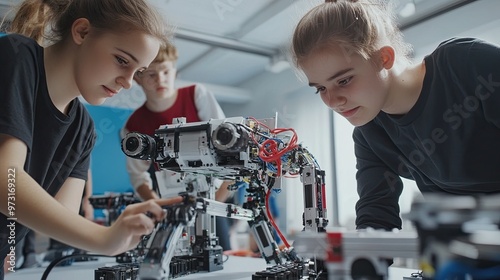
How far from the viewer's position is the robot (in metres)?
1.03

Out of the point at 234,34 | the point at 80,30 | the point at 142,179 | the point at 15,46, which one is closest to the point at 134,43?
the point at 80,30

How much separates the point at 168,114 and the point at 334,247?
1165mm

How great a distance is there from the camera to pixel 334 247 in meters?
0.65

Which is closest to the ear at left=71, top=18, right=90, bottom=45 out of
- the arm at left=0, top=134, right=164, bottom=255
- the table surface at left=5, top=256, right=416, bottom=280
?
the arm at left=0, top=134, right=164, bottom=255

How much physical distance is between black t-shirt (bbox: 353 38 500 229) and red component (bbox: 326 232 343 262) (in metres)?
0.60

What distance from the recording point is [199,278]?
1.33m

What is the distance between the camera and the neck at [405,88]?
1.14 meters

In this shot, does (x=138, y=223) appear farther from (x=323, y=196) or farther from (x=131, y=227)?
(x=323, y=196)

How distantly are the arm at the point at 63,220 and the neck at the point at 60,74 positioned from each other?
1.01ft

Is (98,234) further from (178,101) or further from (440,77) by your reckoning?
(178,101)

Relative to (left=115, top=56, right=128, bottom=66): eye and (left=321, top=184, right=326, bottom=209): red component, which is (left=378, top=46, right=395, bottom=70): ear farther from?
(left=115, top=56, right=128, bottom=66): eye

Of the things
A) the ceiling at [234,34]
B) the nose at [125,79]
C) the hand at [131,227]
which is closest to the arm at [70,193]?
the nose at [125,79]

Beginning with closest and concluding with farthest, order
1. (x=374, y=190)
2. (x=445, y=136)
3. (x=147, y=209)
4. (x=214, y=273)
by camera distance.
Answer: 1. (x=147, y=209)
2. (x=445, y=136)
3. (x=374, y=190)
4. (x=214, y=273)

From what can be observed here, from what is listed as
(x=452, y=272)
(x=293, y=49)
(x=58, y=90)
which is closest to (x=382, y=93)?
(x=293, y=49)
